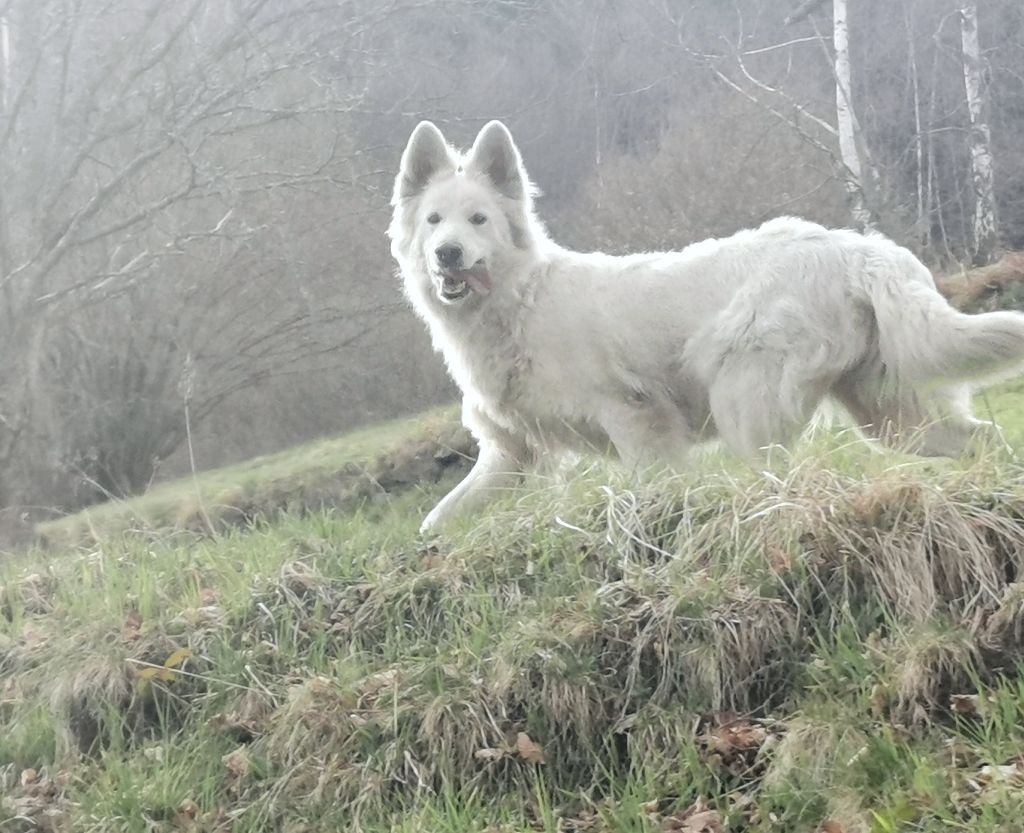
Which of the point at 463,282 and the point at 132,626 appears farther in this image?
the point at 463,282

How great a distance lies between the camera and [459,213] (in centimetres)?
637

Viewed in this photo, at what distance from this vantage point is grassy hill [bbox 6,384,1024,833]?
152 inches

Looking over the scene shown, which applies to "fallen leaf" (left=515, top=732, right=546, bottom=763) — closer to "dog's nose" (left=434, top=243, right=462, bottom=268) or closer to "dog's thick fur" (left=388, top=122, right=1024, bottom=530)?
"dog's thick fur" (left=388, top=122, right=1024, bottom=530)

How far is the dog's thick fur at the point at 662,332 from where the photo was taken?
5535 millimetres

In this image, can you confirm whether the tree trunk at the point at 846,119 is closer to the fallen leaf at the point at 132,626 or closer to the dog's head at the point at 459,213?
the dog's head at the point at 459,213

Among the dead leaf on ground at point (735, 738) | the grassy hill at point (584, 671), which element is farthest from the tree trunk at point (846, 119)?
the dead leaf on ground at point (735, 738)

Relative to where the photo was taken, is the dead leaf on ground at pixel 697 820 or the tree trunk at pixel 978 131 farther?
the tree trunk at pixel 978 131

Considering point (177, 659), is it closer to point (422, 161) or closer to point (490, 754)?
point (490, 754)

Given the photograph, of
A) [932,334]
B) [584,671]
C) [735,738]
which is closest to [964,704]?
[735,738]

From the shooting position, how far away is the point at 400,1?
15977 mm

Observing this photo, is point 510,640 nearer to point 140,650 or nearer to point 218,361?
point 140,650

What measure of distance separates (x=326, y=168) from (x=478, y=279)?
34.4ft

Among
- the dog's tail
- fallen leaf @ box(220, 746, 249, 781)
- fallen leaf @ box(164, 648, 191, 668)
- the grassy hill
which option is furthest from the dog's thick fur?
fallen leaf @ box(220, 746, 249, 781)

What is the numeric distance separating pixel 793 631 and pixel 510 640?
3.58 ft
